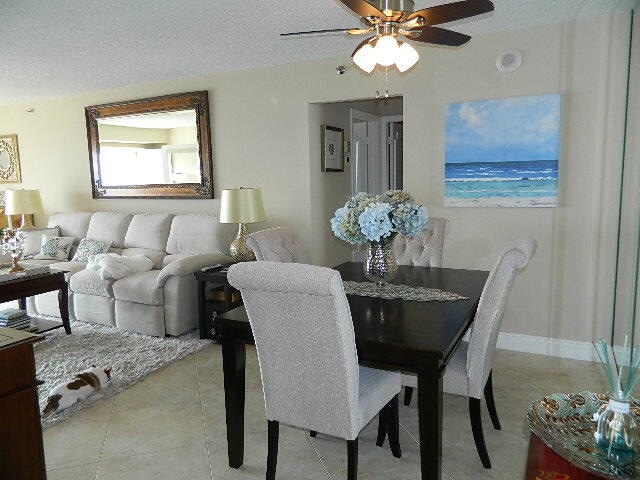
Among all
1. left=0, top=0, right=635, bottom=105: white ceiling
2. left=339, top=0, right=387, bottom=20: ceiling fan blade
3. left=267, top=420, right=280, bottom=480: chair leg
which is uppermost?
left=0, top=0, right=635, bottom=105: white ceiling

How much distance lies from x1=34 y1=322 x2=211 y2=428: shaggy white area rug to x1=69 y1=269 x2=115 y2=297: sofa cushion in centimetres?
32

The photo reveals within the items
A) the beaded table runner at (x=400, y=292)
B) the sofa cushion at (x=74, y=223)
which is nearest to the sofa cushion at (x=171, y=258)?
the sofa cushion at (x=74, y=223)

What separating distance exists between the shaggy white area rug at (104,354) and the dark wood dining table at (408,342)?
1.28 metres

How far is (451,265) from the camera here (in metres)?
3.94

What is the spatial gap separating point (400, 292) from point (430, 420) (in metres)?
0.78

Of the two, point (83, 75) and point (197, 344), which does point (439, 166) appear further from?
point (83, 75)

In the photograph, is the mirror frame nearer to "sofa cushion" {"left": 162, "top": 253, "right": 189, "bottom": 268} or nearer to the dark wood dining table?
"sofa cushion" {"left": 162, "top": 253, "right": 189, "bottom": 268}

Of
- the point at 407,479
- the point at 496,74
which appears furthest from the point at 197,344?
the point at 496,74

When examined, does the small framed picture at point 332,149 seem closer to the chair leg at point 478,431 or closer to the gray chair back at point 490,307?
the gray chair back at point 490,307

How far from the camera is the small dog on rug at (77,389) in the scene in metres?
2.80

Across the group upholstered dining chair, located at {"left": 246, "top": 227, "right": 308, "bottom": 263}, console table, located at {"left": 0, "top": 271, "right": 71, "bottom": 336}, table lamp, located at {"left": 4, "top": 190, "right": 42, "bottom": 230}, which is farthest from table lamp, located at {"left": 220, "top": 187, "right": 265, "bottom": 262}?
table lamp, located at {"left": 4, "top": 190, "right": 42, "bottom": 230}

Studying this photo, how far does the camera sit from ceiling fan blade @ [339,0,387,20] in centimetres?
206

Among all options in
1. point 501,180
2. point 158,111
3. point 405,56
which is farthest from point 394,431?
point 158,111

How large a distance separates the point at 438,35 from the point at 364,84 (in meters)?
1.77
